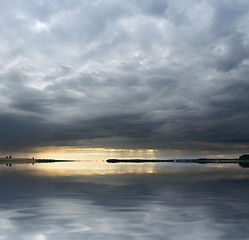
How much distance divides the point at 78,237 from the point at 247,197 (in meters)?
23.7

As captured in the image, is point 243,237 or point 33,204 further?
point 33,204

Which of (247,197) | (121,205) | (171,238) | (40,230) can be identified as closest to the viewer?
(171,238)

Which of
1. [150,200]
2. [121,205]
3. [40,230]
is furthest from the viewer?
[150,200]

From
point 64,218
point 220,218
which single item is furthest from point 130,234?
point 220,218

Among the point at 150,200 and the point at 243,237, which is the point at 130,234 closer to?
the point at 243,237

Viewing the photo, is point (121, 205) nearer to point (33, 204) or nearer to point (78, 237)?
point (33, 204)

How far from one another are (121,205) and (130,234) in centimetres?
1045

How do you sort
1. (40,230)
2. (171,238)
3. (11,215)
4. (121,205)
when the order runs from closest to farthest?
(171,238)
(40,230)
(11,215)
(121,205)

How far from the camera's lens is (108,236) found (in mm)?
18000

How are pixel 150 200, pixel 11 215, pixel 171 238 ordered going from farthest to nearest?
1. pixel 150 200
2. pixel 11 215
3. pixel 171 238

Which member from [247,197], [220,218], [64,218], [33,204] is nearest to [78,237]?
[64,218]

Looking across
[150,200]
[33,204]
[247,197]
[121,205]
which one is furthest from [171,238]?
[247,197]

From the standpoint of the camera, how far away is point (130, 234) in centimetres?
1845

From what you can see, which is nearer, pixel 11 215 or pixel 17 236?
pixel 17 236
